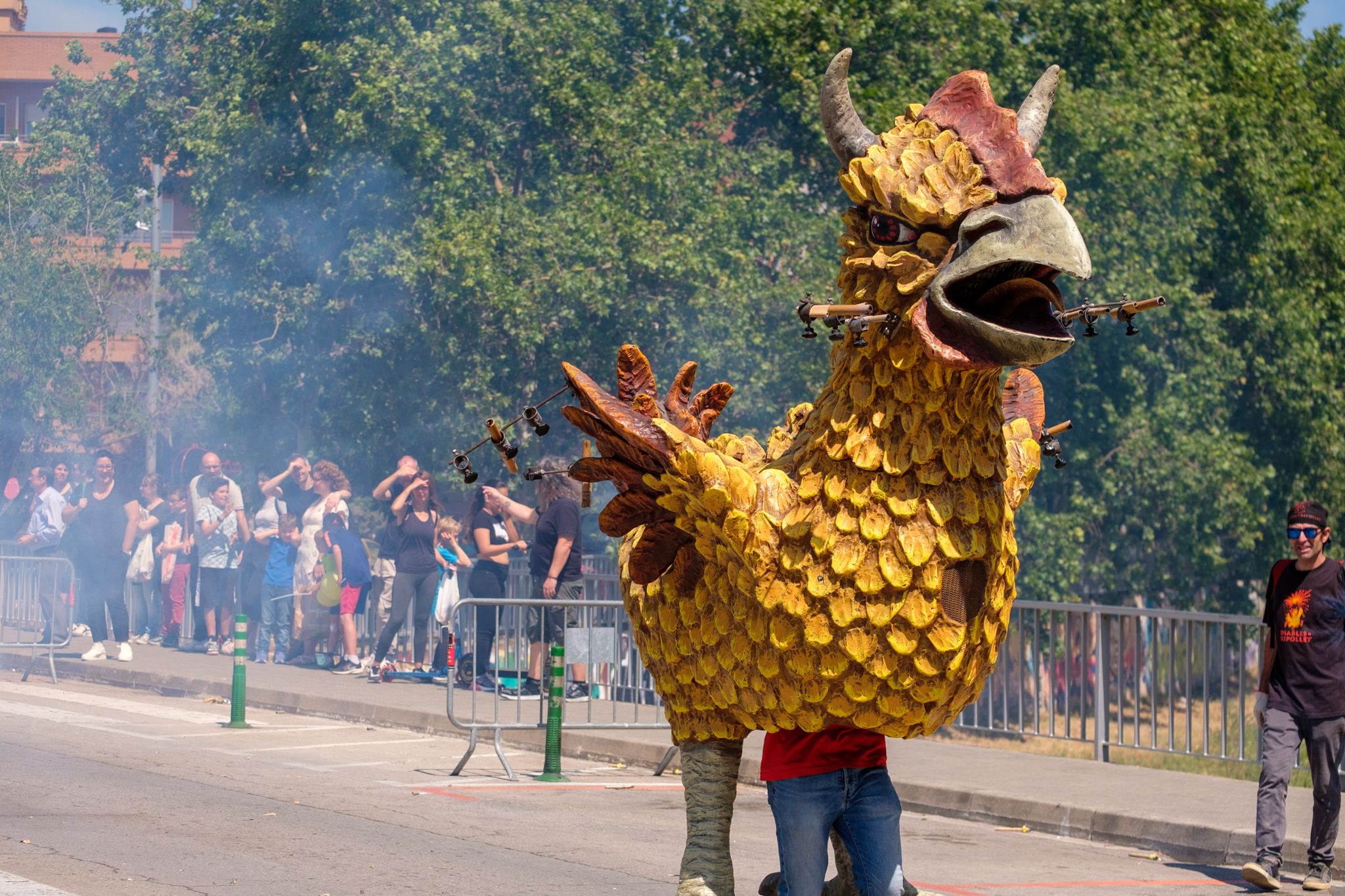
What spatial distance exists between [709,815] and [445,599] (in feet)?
34.3

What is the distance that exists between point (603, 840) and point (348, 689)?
6.71 m

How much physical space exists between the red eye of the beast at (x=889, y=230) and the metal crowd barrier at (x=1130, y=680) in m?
7.44

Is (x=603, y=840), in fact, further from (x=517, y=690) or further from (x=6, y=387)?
(x=6, y=387)

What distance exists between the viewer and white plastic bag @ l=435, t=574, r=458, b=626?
49.1 feet

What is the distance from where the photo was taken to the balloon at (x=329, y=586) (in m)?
15.6

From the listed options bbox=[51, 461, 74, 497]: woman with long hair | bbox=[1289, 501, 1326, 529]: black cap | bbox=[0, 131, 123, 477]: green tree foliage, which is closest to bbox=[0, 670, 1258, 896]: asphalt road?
bbox=[1289, 501, 1326, 529]: black cap

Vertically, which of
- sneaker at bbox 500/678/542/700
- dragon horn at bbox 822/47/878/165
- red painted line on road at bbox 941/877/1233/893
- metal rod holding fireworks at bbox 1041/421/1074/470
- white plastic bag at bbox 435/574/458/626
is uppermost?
dragon horn at bbox 822/47/878/165

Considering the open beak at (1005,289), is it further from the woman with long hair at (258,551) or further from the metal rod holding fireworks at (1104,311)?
the woman with long hair at (258,551)

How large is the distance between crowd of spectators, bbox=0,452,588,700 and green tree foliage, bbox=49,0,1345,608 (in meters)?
3.66

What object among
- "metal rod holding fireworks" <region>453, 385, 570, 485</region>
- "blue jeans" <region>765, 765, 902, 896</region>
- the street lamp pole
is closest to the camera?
"blue jeans" <region>765, 765, 902, 896</region>

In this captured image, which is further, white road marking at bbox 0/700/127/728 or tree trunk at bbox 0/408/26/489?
tree trunk at bbox 0/408/26/489

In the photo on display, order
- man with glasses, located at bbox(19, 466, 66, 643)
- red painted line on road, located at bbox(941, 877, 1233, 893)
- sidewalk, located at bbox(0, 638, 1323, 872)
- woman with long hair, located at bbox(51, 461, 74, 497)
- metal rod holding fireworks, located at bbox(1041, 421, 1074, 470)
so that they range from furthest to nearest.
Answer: woman with long hair, located at bbox(51, 461, 74, 497), man with glasses, located at bbox(19, 466, 66, 643), sidewalk, located at bbox(0, 638, 1323, 872), red painted line on road, located at bbox(941, 877, 1233, 893), metal rod holding fireworks, located at bbox(1041, 421, 1074, 470)

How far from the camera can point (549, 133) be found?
853 inches

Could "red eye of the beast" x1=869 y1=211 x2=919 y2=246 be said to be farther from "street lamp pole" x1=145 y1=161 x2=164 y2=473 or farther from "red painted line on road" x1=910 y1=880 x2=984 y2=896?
"street lamp pole" x1=145 y1=161 x2=164 y2=473
